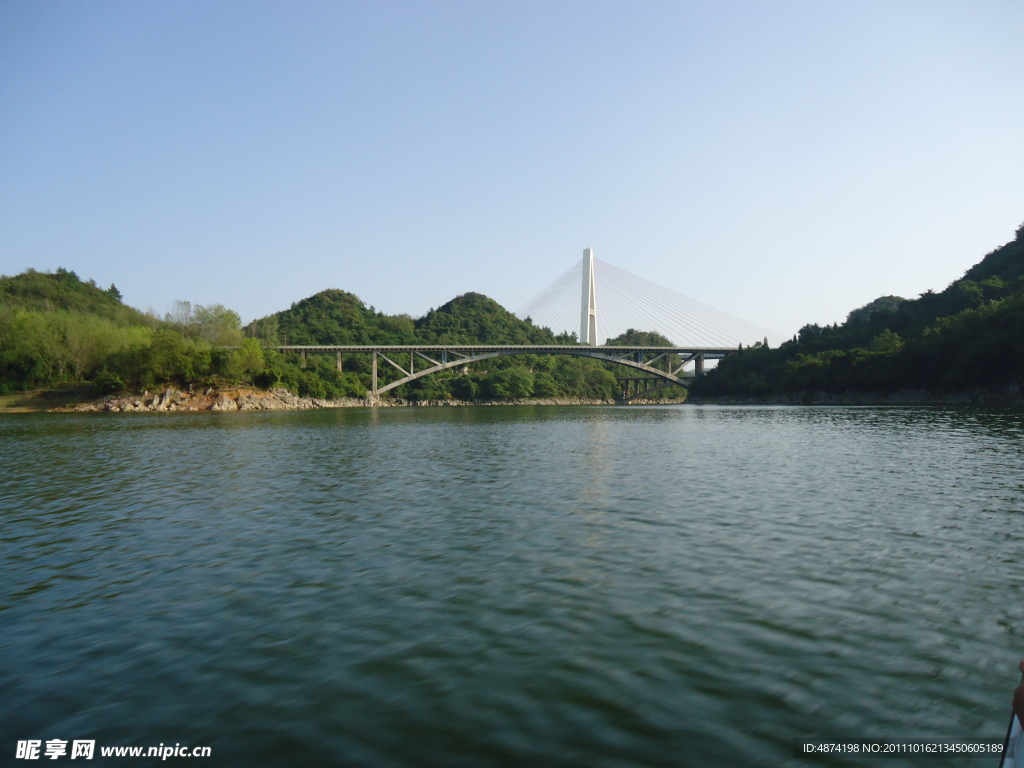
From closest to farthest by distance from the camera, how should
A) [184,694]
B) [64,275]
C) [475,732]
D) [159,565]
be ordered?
[475,732], [184,694], [159,565], [64,275]

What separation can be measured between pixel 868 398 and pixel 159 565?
238 feet

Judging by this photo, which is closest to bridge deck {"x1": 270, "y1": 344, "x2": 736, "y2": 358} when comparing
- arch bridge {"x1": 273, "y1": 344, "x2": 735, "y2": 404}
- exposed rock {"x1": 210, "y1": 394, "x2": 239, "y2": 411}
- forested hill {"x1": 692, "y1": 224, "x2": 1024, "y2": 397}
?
arch bridge {"x1": 273, "y1": 344, "x2": 735, "y2": 404}

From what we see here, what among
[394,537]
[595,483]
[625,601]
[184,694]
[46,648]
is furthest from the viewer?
[595,483]

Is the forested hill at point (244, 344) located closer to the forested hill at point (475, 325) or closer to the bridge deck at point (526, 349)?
the forested hill at point (475, 325)

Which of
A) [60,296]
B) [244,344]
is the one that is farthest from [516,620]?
[60,296]

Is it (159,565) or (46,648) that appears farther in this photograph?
(159,565)

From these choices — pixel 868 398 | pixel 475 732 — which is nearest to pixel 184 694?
pixel 475 732

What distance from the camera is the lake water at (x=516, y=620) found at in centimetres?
437

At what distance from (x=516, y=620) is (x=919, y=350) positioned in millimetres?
67977

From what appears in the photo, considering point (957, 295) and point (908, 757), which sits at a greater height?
point (957, 295)

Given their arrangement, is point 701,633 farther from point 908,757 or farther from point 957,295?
point 957,295

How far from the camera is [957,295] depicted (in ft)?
245

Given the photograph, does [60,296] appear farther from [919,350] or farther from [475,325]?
[919,350]

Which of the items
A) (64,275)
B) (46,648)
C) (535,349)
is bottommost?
(46,648)
